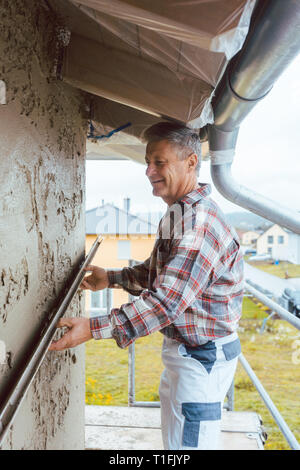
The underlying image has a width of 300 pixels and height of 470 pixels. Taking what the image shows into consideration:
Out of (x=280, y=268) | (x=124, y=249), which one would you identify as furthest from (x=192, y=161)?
(x=280, y=268)

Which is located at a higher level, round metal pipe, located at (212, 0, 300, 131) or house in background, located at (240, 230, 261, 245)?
round metal pipe, located at (212, 0, 300, 131)

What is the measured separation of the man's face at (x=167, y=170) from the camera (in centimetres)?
133

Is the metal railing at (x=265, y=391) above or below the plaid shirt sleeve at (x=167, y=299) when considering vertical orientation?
below

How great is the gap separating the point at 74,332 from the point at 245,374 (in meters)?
8.90

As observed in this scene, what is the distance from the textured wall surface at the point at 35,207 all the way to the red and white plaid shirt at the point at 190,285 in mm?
238

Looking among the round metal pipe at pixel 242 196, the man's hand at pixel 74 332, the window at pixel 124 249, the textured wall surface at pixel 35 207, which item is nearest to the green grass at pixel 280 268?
the window at pixel 124 249

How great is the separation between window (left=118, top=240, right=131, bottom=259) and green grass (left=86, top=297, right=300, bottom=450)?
2342mm

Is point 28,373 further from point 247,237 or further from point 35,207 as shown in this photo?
point 247,237

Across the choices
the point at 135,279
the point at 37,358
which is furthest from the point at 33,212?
the point at 135,279

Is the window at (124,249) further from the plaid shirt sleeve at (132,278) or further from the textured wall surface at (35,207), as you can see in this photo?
the textured wall surface at (35,207)

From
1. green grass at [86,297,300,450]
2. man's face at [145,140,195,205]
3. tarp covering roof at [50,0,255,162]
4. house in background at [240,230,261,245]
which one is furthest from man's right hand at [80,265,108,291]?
green grass at [86,297,300,450]

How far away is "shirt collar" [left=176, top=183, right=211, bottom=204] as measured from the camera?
1.28 metres

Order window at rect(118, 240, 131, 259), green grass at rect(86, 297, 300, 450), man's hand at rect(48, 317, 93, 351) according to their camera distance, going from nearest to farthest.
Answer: man's hand at rect(48, 317, 93, 351) < window at rect(118, 240, 131, 259) < green grass at rect(86, 297, 300, 450)

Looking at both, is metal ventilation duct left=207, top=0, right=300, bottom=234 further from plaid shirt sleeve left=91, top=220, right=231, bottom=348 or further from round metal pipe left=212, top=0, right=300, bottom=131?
plaid shirt sleeve left=91, top=220, right=231, bottom=348
